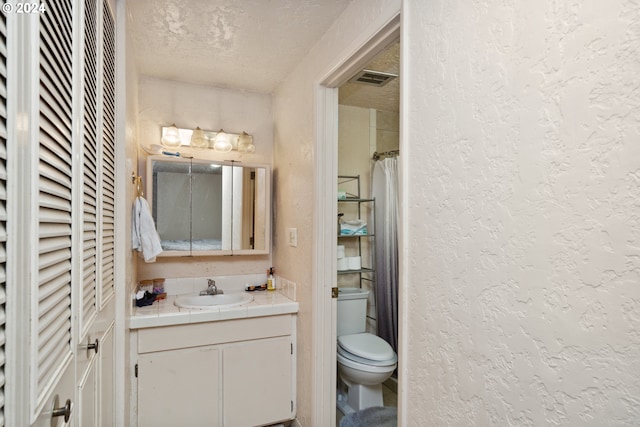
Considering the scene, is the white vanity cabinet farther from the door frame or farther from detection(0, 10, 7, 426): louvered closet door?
detection(0, 10, 7, 426): louvered closet door

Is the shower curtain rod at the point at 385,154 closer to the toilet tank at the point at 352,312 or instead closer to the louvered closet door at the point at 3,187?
the toilet tank at the point at 352,312

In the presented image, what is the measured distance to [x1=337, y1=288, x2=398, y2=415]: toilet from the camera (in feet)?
7.25

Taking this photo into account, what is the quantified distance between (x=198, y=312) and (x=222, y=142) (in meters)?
1.25

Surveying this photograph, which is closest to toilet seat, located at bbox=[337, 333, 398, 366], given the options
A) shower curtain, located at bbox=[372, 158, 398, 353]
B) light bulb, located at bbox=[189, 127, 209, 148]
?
shower curtain, located at bbox=[372, 158, 398, 353]

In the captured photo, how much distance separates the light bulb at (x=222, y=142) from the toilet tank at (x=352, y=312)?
1.43 m

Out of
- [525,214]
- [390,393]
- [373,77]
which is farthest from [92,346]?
[390,393]

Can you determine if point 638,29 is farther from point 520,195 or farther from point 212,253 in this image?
point 212,253

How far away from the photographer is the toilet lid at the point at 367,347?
2.22m

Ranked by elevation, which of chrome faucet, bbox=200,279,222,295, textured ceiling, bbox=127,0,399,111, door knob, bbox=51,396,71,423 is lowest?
chrome faucet, bbox=200,279,222,295

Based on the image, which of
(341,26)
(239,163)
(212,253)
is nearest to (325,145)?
(341,26)

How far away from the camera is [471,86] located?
92cm

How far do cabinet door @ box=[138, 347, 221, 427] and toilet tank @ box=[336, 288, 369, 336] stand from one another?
999mm

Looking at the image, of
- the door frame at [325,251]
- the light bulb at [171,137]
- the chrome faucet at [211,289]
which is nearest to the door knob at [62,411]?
the door frame at [325,251]

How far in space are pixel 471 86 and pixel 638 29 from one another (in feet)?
1.19
